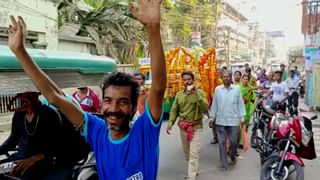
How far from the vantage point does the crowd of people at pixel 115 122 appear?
191 cm

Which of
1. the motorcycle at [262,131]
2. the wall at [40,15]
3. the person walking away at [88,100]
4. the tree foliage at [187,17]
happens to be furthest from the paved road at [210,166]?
the tree foliage at [187,17]

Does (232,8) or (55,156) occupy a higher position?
(232,8)

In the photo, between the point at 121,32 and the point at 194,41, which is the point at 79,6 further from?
the point at 194,41

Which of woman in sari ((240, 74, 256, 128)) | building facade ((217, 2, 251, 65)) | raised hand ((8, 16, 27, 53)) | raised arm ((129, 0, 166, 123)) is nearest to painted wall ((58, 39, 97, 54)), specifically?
woman in sari ((240, 74, 256, 128))

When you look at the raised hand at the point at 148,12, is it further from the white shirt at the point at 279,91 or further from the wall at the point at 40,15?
the wall at the point at 40,15

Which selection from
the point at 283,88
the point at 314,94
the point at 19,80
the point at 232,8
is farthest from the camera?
the point at 232,8

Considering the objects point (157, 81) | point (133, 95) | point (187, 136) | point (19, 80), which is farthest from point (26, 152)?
point (187, 136)

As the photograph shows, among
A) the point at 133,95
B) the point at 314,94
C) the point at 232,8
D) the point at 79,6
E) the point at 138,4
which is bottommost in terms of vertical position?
the point at 314,94

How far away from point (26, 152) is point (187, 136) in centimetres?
304

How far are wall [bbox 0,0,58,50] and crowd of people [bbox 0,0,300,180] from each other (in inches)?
231

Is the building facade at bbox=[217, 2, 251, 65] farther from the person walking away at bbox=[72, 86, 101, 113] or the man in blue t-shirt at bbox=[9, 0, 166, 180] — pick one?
Answer: the man in blue t-shirt at bbox=[9, 0, 166, 180]

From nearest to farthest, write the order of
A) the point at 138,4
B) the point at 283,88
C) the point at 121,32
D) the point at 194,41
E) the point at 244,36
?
1. the point at 138,4
2. the point at 283,88
3. the point at 121,32
4. the point at 194,41
5. the point at 244,36

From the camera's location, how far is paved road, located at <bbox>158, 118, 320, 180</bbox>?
6.39 meters

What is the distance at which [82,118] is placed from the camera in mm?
2156
